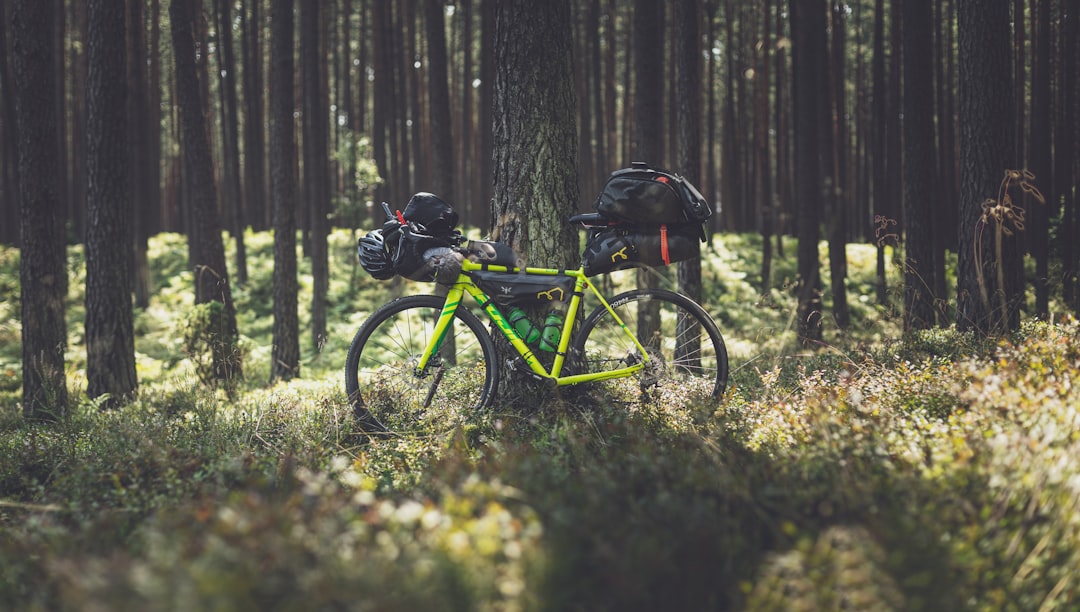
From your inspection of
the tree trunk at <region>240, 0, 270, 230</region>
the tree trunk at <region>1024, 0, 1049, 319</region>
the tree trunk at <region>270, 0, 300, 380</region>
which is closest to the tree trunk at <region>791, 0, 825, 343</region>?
the tree trunk at <region>1024, 0, 1049, 319</region>

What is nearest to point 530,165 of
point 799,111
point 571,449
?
point 571,449

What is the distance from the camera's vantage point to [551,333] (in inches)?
215

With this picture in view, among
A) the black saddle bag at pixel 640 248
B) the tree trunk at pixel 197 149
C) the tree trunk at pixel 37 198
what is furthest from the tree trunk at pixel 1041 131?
the tree trunk at pixel 37 198

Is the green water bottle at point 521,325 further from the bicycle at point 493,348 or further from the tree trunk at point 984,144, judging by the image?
the tree trunk at point 984,144

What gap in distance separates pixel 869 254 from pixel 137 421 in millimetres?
21132


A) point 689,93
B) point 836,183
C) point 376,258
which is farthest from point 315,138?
point 836,183

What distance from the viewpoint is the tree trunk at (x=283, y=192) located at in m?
11.9

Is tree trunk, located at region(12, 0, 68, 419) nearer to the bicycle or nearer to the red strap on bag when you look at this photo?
the bicycle

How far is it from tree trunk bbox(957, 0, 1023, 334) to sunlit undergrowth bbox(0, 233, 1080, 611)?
6.88 ft

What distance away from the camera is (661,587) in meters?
2.70

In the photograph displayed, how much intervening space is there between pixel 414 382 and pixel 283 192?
767cm

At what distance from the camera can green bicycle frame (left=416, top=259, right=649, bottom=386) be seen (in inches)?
211

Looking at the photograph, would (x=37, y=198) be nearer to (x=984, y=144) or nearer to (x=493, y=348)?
(x=493, y=348)

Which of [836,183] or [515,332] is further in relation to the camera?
[836,183]
